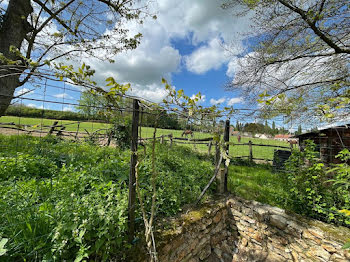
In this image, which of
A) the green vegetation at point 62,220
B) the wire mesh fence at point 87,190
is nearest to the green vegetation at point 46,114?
the wire mesh fence at point 87,190

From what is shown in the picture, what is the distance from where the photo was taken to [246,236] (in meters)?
3.34

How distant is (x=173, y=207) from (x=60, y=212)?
166 centimetres

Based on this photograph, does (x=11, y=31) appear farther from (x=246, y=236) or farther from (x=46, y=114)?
(x=246, y=236)

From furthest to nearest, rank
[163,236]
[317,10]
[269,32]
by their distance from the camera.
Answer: [269,32] < [317,10] < [163,236]

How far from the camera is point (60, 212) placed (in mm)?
1535

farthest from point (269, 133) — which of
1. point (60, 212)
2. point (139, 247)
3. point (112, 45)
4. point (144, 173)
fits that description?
point (112, 45)

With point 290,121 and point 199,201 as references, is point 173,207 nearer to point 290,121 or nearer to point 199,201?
point 199,201

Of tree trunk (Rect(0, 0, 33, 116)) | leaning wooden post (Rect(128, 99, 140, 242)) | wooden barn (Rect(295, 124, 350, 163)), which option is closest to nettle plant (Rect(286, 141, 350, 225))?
wooden barn (Rect(295, 124, 350, 163))

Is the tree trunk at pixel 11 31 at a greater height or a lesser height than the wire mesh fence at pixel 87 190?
greater

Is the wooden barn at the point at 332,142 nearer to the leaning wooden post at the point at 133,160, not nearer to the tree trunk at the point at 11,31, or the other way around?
the leaning wooden post at the point at 133,160

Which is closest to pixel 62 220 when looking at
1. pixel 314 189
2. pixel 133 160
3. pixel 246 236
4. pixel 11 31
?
pixel 133 160

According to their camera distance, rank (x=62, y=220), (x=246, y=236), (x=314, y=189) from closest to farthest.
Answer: (x=62, y=220), (x=314, y=189), (x=246, y=236)

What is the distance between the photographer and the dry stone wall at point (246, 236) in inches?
91.2

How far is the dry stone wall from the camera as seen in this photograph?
7.60 ft
